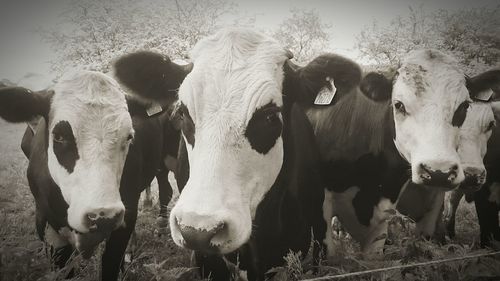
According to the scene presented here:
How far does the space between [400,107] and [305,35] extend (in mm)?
10530

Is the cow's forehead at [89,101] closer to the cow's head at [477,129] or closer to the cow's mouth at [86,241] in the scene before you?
the cow's mouth at [86,241]

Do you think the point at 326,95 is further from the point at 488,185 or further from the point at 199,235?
the point at 488,185

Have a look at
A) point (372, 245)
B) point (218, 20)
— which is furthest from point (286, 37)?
point (372, 245)

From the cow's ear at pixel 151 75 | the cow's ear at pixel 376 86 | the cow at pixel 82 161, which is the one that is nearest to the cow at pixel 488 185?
the cow's ear at pixel 376 86

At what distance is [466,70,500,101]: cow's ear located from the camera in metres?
3.49

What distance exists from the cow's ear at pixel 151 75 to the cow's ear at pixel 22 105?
0.71 metres

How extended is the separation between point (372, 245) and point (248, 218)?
2.27 m

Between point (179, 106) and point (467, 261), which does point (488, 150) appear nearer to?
point (467, 261)

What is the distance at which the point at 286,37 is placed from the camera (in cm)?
1263

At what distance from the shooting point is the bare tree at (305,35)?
12.1 m

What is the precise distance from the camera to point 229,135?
1.80 metres

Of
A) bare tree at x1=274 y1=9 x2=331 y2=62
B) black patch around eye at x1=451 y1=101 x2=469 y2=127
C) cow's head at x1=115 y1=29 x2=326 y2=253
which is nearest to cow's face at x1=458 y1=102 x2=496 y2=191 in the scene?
black patch around eye at x1=451 y1=101 x2=469 y2=127

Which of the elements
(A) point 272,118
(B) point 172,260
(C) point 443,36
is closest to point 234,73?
(A) point 272,118

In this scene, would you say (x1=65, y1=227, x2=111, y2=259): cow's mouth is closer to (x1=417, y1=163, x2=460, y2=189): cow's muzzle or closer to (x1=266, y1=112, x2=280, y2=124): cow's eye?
(x1=266, y1=112, x2=280, y2=124): cow's eye
